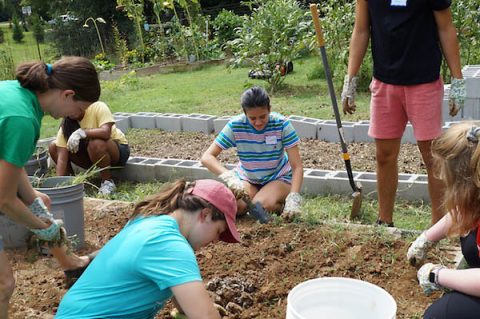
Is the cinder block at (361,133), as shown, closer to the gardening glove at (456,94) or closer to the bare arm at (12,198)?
the gardening glove at (456,94)

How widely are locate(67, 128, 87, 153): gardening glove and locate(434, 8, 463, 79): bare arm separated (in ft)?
8.95

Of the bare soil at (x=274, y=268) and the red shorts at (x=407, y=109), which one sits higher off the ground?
the red shorts at (x=407, y=109)

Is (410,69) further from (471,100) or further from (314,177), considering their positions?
(471,100)

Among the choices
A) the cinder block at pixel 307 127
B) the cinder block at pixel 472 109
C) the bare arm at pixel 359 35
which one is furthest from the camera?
the cinder block at pixel 307 127

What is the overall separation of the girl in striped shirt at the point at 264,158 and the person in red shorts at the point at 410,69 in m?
0.60

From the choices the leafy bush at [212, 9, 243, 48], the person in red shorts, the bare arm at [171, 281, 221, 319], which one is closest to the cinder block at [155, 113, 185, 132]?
the person in red shorts

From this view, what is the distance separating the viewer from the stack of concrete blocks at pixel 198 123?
20.2ft

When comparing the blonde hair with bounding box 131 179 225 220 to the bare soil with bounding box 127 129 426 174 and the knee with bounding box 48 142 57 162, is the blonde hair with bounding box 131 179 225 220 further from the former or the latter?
the knee with bounding box 48 142 57 162

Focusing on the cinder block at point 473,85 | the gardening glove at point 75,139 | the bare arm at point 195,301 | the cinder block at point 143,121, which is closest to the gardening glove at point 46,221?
the bare arm at point 195,301

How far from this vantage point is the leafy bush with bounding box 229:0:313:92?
759 centimetres

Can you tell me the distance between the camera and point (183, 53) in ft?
Result: 38.9

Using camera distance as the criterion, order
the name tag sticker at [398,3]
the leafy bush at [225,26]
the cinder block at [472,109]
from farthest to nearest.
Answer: the leafy bush at [225,26]
the cinder block at [472,109]
the name tag sticker at [398,3]

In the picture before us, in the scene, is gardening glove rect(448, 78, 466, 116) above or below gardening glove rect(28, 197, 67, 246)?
above

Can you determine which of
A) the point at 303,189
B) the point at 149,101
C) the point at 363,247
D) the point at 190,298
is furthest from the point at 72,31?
the point at 190,298
